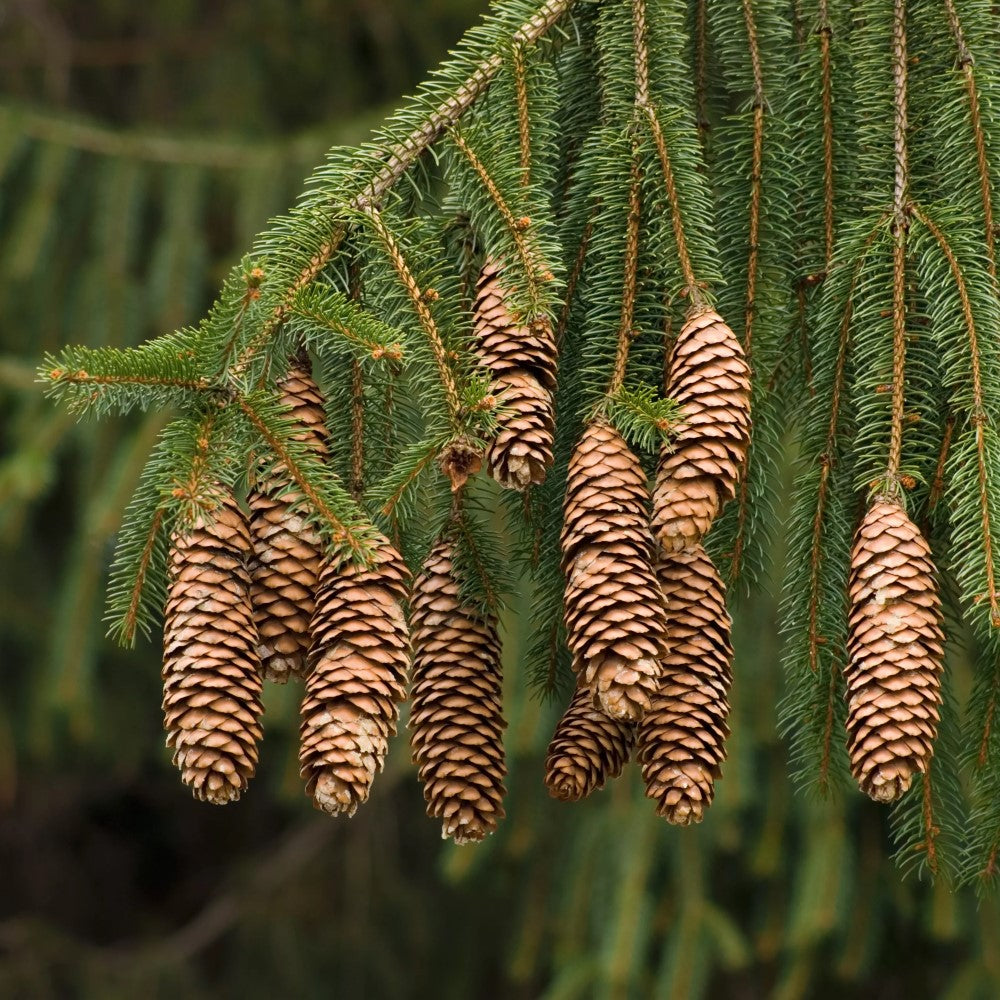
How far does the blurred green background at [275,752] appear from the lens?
3617 mm

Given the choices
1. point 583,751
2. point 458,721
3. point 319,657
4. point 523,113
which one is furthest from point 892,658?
point 523,113

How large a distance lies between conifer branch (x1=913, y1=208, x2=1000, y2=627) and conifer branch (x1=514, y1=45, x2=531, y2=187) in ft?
1.37

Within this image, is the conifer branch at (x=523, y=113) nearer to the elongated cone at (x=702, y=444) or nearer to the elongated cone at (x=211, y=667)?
the elongated cone at (x=702, y=444)

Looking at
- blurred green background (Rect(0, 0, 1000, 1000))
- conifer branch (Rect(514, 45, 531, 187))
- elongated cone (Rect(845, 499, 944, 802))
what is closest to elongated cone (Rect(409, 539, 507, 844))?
elongated cone (Rect(845, 499, 944, 802))

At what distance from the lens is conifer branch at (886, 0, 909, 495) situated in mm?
1300

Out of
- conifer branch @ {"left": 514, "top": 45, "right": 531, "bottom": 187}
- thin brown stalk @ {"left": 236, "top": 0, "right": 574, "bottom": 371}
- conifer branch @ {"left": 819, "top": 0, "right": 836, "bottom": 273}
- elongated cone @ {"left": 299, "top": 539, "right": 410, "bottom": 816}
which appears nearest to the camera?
elongated cone @ {"left": 299, "top": 539, "right": 410, "bottom": 816}

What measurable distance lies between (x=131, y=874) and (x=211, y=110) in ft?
13.0

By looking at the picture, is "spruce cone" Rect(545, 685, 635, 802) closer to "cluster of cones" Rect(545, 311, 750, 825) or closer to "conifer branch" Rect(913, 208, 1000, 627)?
"cluster of cones" Rect(545, 311, 750, 825)

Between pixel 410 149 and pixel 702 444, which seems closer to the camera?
pixel 702 444

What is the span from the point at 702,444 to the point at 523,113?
44 cm

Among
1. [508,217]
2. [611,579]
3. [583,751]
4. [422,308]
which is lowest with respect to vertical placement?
[583,751]

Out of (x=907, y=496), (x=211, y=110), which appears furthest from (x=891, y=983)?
(x=211, y=110)

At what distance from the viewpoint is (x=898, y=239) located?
1.37 meters

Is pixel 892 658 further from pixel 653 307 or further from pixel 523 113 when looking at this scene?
pixel 523 113
